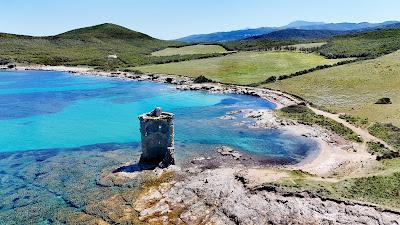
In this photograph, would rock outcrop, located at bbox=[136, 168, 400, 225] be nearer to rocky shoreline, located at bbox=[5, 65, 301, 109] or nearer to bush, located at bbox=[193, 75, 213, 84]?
rocky shoreline, located at bbox=[5, 65, 301, 109]

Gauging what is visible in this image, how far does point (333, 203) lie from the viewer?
98.1ft

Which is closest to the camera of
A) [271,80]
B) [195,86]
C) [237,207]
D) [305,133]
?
[237,207]

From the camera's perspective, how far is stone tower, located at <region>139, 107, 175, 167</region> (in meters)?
40.6

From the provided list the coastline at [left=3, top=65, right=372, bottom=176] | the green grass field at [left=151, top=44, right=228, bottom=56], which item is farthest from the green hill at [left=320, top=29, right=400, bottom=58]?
the green grass field at [left=151, top=44, right=228, bottom=56]

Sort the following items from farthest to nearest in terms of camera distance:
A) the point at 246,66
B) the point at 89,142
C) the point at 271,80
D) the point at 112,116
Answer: the point at 246,66, the point at 271,80, the point at 112,116, the point at 89,142

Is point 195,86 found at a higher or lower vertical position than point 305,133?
higher

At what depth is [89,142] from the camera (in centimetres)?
5322

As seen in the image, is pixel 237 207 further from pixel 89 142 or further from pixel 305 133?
pixel 89 142

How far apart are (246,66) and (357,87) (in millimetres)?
39883

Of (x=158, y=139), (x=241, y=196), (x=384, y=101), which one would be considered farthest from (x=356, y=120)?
(x=241, y=196)

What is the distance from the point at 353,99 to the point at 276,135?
80.8 ft

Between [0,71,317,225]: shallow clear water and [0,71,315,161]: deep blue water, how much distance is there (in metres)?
0.12

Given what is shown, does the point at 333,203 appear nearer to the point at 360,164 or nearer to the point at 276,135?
the point at 360,164

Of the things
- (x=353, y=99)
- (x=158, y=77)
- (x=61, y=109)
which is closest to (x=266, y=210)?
(x=353, y=99)
